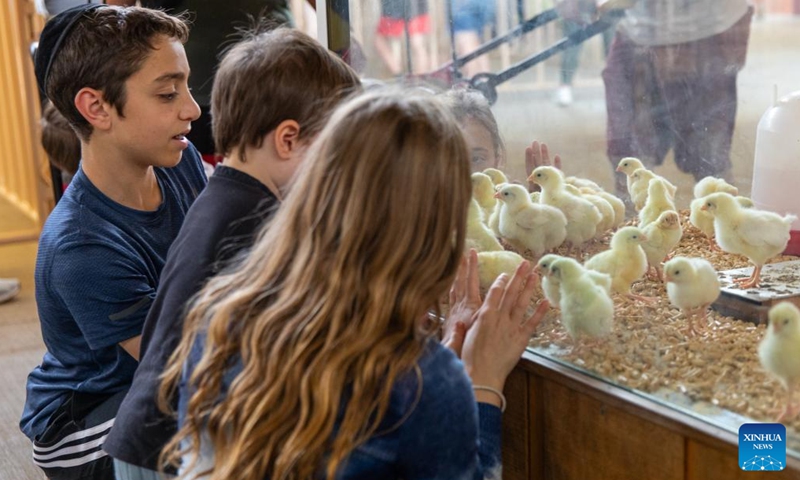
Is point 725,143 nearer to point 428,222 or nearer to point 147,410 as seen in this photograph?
point 428,222

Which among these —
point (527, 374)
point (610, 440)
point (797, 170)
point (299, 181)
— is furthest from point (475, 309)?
point (797, 170)

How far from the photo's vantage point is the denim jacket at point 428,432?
0.91m

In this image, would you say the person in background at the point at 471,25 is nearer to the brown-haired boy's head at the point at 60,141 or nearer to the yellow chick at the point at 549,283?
the yellow chick at the point at 549,283

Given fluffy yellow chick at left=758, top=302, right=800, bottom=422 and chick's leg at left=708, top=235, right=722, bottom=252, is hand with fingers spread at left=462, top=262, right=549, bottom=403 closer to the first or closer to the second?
fluffy yellow chick at left=758, top=302, right=800, bottom=422

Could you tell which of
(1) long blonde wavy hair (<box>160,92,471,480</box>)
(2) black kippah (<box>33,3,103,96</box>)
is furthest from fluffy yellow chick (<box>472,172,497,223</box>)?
(2) black kippah (<box>33,3,103,96</box>)

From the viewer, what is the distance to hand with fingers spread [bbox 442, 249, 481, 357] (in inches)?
46.2

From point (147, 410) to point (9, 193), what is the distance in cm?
431

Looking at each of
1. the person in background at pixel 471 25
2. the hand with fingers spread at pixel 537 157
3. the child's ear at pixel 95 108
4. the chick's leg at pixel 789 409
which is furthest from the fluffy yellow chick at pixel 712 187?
the child's ear at pixel 95 108

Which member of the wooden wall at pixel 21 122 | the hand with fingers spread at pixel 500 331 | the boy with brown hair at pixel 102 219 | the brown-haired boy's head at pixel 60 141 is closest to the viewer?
the hand with fingers spread at pixel 500 331

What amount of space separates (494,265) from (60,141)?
1.90 metres

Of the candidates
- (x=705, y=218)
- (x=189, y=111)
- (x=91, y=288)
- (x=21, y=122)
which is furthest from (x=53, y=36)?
(x=21, y=122)

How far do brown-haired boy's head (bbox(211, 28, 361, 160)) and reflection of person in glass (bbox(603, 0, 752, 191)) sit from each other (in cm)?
77

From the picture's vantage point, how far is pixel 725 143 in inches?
70.3

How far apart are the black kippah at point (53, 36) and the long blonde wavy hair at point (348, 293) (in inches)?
31.1
